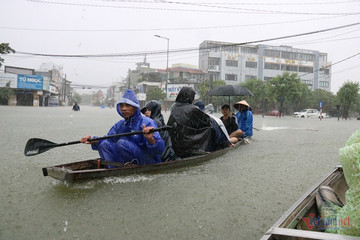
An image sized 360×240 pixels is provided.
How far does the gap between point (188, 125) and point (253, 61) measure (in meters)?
53.6

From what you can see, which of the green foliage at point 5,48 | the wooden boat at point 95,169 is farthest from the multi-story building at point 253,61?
the wooden boat at point 95,169

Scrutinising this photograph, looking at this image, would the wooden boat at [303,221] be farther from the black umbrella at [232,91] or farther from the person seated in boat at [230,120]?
the black umbrella at [232,91]

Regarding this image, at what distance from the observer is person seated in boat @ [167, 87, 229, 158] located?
222 inches

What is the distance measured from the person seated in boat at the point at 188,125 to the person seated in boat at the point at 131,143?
1111 millimetres

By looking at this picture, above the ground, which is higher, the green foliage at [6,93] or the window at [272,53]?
the window at [272,53]

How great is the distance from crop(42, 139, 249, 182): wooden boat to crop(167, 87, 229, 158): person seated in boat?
320 mm

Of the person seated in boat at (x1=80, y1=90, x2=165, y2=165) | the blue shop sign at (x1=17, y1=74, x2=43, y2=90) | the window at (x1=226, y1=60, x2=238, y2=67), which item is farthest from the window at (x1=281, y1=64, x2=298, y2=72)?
the person seated in boat at (x1=80, y1=90, x2=165, y2=165)

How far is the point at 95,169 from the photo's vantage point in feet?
13.5

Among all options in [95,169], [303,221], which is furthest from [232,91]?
[303,221]

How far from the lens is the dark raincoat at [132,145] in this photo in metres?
4.46

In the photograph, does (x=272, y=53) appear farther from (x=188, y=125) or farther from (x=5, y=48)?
(x=188, y=125)

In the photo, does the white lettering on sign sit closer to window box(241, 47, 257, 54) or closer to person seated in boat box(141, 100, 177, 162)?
window box(241, 47, 257, 54)


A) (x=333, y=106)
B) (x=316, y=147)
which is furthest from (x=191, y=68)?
(x=316, y=147)

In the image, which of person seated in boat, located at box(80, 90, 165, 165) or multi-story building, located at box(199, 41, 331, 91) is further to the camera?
multi-story building, located at box(199, 41, 331, 91)
